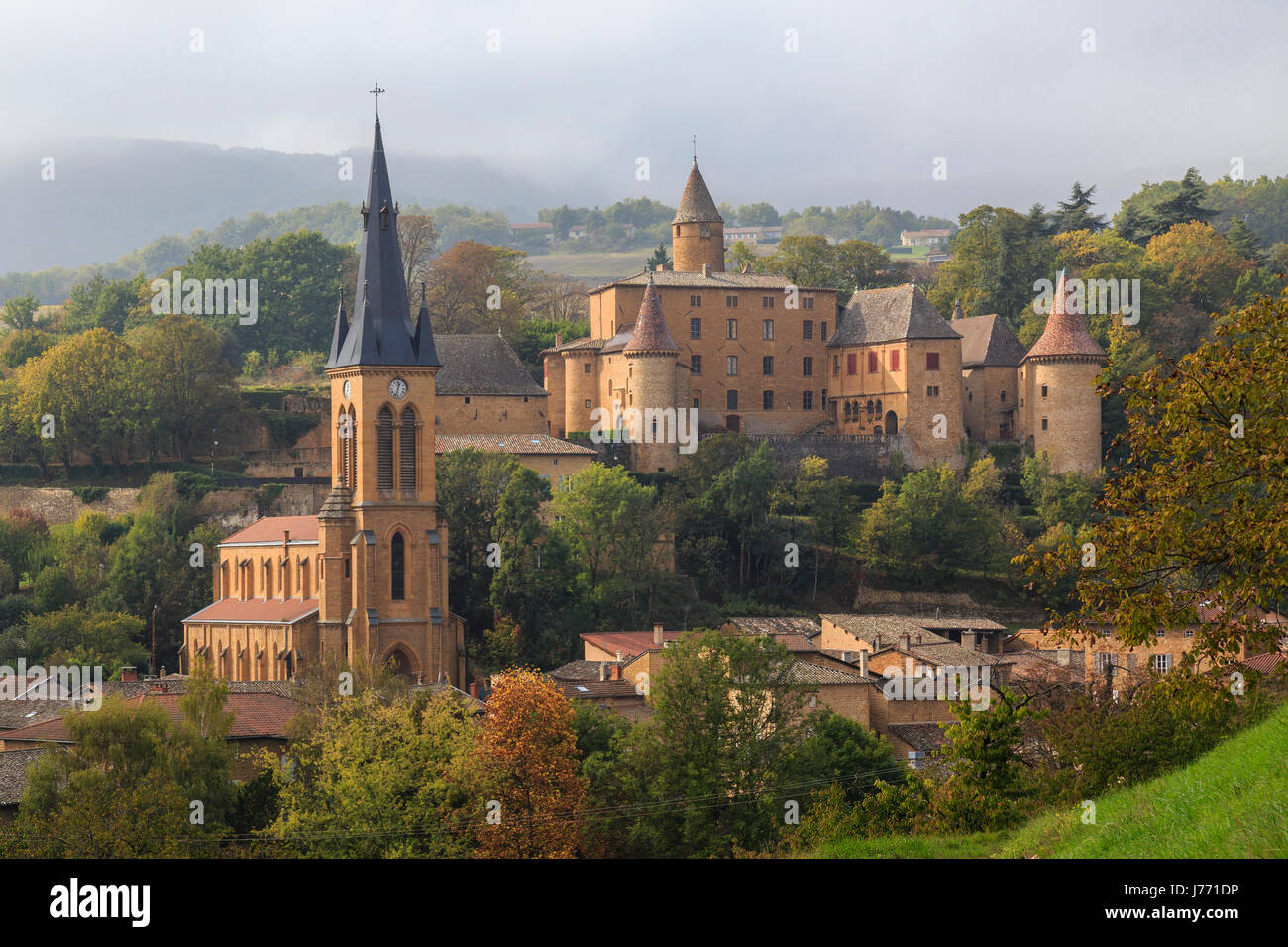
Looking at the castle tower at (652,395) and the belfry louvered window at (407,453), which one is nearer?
the belfry louvered window at (407,453)

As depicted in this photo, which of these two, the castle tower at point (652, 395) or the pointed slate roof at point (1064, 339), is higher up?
the pointed slate roof at point (1064, 339)

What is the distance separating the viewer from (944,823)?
75.5 feet

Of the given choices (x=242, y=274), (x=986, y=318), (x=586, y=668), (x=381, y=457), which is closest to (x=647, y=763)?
(x=586, y=668)

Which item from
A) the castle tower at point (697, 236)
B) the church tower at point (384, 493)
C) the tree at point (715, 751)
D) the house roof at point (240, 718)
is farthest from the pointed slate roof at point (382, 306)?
the castle tower at point (697, 236)

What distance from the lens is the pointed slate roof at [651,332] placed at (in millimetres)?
71062

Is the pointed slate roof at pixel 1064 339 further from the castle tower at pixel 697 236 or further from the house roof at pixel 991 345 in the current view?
the castle tower at pixel 697 236

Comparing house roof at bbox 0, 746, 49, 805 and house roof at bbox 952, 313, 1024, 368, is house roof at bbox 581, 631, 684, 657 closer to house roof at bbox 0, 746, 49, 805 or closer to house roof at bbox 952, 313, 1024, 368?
house roof at bbox 0, 746, 49, 805

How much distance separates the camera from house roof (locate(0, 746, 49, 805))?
36591 millimetres

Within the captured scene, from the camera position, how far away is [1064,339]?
7325 centimetres

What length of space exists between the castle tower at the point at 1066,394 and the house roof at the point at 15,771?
4718cm

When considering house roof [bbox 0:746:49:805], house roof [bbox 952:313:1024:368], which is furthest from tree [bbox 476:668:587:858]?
house roof [bbox 952:313:1024:368]

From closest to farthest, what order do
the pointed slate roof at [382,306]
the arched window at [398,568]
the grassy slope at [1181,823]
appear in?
the grassy slope at [1181,823] < the arched window at [398,568] < the pointed slate roof at [382,306]

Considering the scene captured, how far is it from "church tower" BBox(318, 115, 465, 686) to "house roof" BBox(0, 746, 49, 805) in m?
13.0
